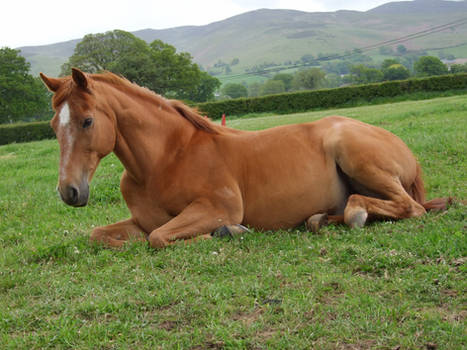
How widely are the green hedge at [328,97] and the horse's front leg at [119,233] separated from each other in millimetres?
27840

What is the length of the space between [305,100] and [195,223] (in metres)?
31.3

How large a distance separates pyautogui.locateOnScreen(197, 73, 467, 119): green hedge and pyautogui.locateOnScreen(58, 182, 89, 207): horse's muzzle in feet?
94.7

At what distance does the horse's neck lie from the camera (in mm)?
4930

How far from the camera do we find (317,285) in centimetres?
346

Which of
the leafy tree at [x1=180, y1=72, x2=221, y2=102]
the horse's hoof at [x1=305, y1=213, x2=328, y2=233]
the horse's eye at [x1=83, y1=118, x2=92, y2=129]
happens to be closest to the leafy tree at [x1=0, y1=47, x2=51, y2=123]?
the leafy tree at [x1=180, y1=72, x2=221, y2=102]

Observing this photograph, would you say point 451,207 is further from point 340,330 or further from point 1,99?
point 1,99

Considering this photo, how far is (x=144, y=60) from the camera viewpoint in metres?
65.0

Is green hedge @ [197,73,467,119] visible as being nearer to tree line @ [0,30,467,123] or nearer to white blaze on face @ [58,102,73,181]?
tree line @ [0,30,467,123]

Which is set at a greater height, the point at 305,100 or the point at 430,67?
the point at 430,67

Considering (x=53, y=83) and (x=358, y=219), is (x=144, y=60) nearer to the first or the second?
(x=53, y=83)

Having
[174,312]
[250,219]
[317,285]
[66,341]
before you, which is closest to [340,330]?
[317,285]

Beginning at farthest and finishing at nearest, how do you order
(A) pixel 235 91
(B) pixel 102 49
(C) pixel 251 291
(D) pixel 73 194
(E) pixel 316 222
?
(A) pixel 235 91
(B) pixel 102 49
(E) pixel 316 222
(D) pixel 73 194
(C) pixel 251 291

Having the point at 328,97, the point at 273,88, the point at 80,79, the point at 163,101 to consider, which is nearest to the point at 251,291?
the point at 80,79

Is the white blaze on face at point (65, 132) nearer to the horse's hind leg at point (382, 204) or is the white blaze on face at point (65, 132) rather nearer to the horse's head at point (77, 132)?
the horse's head at point (77, 132)
